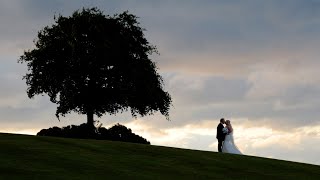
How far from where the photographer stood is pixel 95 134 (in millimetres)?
54594

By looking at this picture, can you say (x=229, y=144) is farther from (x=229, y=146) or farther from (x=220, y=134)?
(x=220, y=134)

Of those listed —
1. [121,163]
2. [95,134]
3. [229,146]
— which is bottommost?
[121,163]

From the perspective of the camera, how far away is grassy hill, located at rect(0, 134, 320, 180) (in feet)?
79.9

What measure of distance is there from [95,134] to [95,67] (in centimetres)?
913

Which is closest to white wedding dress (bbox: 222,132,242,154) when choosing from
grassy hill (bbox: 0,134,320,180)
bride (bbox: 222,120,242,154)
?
bride (bbox: 222,120,242,154)

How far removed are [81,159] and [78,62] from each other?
1379 inches

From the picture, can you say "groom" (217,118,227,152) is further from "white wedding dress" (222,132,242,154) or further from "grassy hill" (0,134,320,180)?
"grassy hill" (0,134,320,180)

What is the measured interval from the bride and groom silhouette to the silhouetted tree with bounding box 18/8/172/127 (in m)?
22.0

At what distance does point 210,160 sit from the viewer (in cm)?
3144

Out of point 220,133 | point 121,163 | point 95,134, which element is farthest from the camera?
point 95,134

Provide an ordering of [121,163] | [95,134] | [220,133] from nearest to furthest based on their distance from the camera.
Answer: [121,163] < [220,133] < [95,134]

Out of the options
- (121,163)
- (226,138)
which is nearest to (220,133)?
(226,138)

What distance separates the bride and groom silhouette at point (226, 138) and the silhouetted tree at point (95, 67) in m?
22.0

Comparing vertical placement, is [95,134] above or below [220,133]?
above
